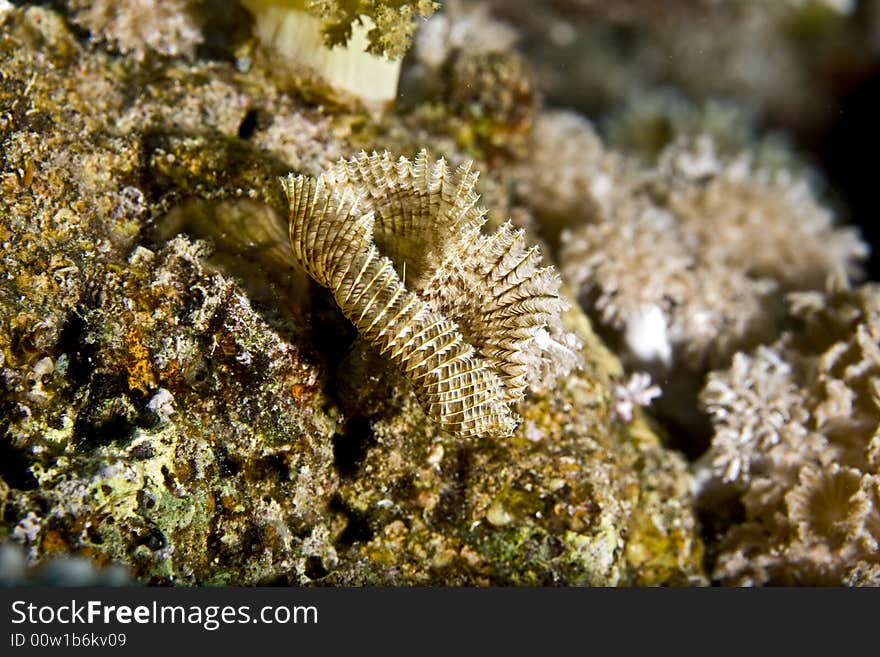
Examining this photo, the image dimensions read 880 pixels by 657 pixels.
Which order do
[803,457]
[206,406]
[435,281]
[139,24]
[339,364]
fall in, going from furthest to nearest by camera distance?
[803,457], [139,24], [339,364], [435,281], [206,406]

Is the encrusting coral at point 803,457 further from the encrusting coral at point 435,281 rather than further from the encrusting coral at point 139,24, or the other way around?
the encrusting coral at point 139,24

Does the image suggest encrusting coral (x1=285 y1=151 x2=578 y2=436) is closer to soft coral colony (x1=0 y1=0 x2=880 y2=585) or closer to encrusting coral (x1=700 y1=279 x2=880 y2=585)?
soft coral colony (x1=0 y1=0 x2=880 y2=585)

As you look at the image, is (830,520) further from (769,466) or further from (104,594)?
(104,594)

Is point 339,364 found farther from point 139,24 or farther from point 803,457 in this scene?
point 803,457

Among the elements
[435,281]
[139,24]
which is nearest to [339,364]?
[435,281]

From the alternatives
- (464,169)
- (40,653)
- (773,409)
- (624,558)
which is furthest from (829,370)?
(40,653)

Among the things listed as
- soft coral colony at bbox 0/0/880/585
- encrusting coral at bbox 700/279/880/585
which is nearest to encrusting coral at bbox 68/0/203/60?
soft coral colony at bbox 0/0/880/585

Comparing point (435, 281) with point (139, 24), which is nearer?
point (435, 281)
